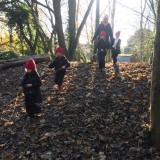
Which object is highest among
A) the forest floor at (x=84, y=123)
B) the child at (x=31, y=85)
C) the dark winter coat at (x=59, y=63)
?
the dark winter coat at (x=59, y=63)

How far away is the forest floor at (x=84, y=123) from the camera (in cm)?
704

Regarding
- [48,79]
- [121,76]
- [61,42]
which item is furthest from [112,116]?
[61,42]

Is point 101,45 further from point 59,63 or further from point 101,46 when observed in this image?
point 59,63

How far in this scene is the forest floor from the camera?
7.04m

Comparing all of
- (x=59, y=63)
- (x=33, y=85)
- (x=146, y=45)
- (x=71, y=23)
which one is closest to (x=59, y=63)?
(x=59, y=63)

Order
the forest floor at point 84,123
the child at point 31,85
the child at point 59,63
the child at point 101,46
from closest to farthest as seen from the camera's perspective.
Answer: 1. the forest floor at point 84,123
2. the child at point 31,85
3. the child at point 59,63
4. the child at point 101,46

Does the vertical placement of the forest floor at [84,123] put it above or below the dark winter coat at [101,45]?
below

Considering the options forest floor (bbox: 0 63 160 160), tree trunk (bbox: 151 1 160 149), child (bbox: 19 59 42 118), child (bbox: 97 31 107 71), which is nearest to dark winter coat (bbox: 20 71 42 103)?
child (bbox: 19 59 42 118)

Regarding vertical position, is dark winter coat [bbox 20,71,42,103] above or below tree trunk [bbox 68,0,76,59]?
below

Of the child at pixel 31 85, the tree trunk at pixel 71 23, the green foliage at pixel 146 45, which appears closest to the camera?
the child at pixel 31 85

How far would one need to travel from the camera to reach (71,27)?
18188 mm

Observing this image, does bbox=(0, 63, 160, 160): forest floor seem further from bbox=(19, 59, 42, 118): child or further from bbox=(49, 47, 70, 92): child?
bbox=(49, 47, 70, 92): child

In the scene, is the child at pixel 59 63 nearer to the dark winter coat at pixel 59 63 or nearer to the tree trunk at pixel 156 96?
the dark winter coat at pixel 59 63

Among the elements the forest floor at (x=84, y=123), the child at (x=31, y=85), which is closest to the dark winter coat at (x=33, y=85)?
the child at (x=31, y=85)
